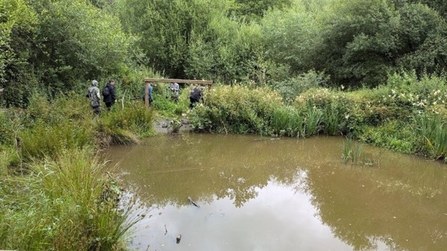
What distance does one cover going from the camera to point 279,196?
7.46 metres

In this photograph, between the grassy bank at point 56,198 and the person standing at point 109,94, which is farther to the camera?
the person standing at point 109,94

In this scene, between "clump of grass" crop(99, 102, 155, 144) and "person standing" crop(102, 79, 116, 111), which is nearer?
"clump of grass" crop(99, 102, 155, 144)

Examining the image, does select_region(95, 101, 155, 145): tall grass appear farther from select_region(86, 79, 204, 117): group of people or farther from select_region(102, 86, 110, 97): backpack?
select_region(102, 86, 110, 97): backpack

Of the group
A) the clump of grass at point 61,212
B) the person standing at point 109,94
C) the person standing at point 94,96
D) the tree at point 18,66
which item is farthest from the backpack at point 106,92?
the clump of grass at point 61,212

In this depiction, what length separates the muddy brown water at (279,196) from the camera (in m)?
5.62

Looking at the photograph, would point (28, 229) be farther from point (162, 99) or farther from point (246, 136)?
point (162, 99)

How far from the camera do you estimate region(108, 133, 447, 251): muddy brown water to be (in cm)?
562

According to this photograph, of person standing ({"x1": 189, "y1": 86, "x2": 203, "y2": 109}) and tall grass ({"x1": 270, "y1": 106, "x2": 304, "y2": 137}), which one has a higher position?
person standing ({"x1": 189, "y1": 86, "x2": 203, "y2": 109})

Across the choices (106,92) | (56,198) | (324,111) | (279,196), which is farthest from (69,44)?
(56,198)

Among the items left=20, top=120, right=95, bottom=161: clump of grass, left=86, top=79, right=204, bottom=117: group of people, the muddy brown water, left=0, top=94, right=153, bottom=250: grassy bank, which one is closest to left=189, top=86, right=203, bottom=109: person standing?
left=86, top=79, right=204, bottom=117: group of people

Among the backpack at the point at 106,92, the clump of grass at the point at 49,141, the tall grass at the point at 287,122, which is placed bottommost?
the tall grass at the point at 287,122

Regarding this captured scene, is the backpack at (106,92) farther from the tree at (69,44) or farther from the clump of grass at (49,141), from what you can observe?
the clump of grass at (49,141)

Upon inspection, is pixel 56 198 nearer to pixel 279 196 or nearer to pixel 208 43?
pixel 279 196

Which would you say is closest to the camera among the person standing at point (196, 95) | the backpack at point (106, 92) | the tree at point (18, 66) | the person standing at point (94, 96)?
the tree at point (18, 66)
